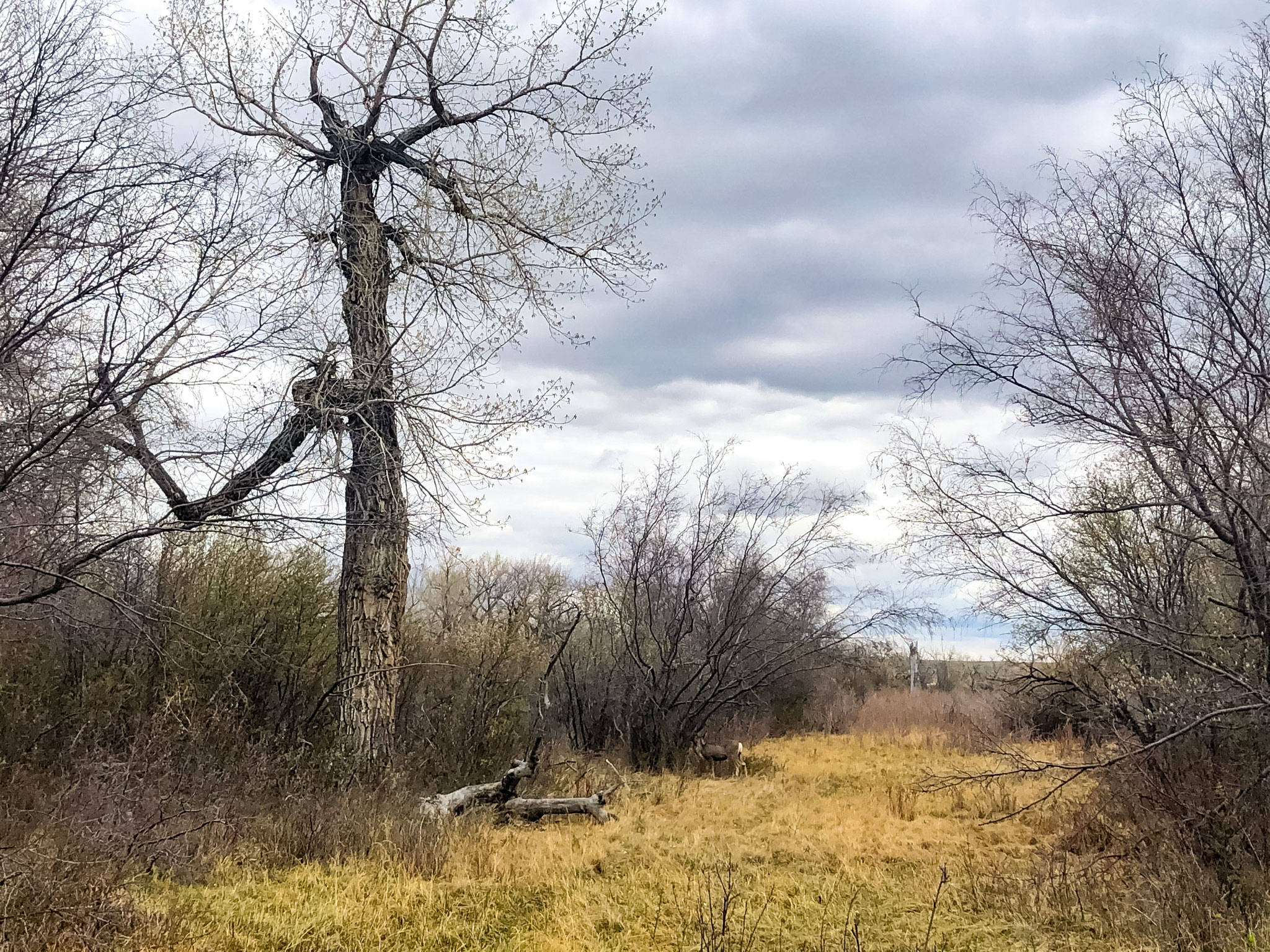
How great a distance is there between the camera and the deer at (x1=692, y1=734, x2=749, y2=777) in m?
13.9

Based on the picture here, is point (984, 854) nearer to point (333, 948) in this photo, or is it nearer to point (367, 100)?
point (333, 948)

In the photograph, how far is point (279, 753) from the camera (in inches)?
344

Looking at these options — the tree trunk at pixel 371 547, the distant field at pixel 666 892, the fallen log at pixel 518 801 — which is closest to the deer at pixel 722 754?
the distant field at pixel 666 892

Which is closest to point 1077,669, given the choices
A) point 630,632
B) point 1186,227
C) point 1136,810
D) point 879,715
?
point 1136,810

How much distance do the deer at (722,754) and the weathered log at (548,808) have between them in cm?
496

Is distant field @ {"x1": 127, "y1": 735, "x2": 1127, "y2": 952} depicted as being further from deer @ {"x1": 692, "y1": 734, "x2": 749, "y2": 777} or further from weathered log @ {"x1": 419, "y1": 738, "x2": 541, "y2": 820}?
deer @ {"x1": 692, "y1": 734, "x2": 749, "y2": 777}

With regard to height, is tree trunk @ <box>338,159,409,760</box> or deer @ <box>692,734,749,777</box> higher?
tree trunk @ <box>338,159,409,760</box>

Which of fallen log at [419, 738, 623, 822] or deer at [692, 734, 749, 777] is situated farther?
deer at [692, 734, 749, 777]

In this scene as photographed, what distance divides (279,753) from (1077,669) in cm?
901

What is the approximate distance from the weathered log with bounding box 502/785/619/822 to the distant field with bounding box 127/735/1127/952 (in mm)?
171

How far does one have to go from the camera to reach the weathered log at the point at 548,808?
9164mm

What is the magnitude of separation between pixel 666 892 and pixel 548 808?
10.1ft

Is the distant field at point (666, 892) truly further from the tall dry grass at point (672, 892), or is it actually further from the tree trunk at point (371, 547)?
the tree trunk at point (371, 547)

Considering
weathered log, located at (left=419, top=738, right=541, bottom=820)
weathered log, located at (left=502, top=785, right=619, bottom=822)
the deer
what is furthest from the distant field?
the deer
